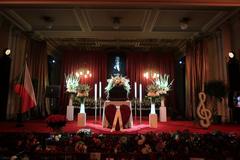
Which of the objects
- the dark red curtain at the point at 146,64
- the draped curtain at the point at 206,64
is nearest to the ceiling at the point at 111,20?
the draped curtain at the point at 206,64

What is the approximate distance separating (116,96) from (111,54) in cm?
502

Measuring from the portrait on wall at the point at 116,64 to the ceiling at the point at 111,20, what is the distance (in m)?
3.14

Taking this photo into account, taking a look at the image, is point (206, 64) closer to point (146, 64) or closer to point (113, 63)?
point (146, 64)

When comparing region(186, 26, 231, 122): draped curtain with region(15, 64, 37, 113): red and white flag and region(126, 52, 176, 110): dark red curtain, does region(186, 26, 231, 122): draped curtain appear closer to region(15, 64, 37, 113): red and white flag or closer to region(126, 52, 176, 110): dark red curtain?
region(126, 52, 176, 110): dark red curtain

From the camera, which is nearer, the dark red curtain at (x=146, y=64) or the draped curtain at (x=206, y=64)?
the draped curtain at (x=206, y=64)

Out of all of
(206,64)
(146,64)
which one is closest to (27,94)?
(206,64)

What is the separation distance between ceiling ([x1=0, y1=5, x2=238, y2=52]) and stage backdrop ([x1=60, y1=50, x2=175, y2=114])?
3023 mm

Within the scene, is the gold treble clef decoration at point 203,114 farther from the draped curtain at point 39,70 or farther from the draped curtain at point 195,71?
the draped curtain at point 39,70

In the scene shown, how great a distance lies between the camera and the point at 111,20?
23.1 feet

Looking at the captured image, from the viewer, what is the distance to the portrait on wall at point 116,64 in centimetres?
1192

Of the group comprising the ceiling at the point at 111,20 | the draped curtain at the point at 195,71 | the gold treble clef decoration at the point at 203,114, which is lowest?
the gold treble clef decoration at the point at 203,114

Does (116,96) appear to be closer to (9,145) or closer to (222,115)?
(222,115)

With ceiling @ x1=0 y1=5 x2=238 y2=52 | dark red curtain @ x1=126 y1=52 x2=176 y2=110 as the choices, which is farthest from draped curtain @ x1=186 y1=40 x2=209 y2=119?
dark red curtain @ x1=126 y1=52 x2=176 y2=110

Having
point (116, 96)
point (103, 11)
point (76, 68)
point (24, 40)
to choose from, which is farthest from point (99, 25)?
point (76, 68)
